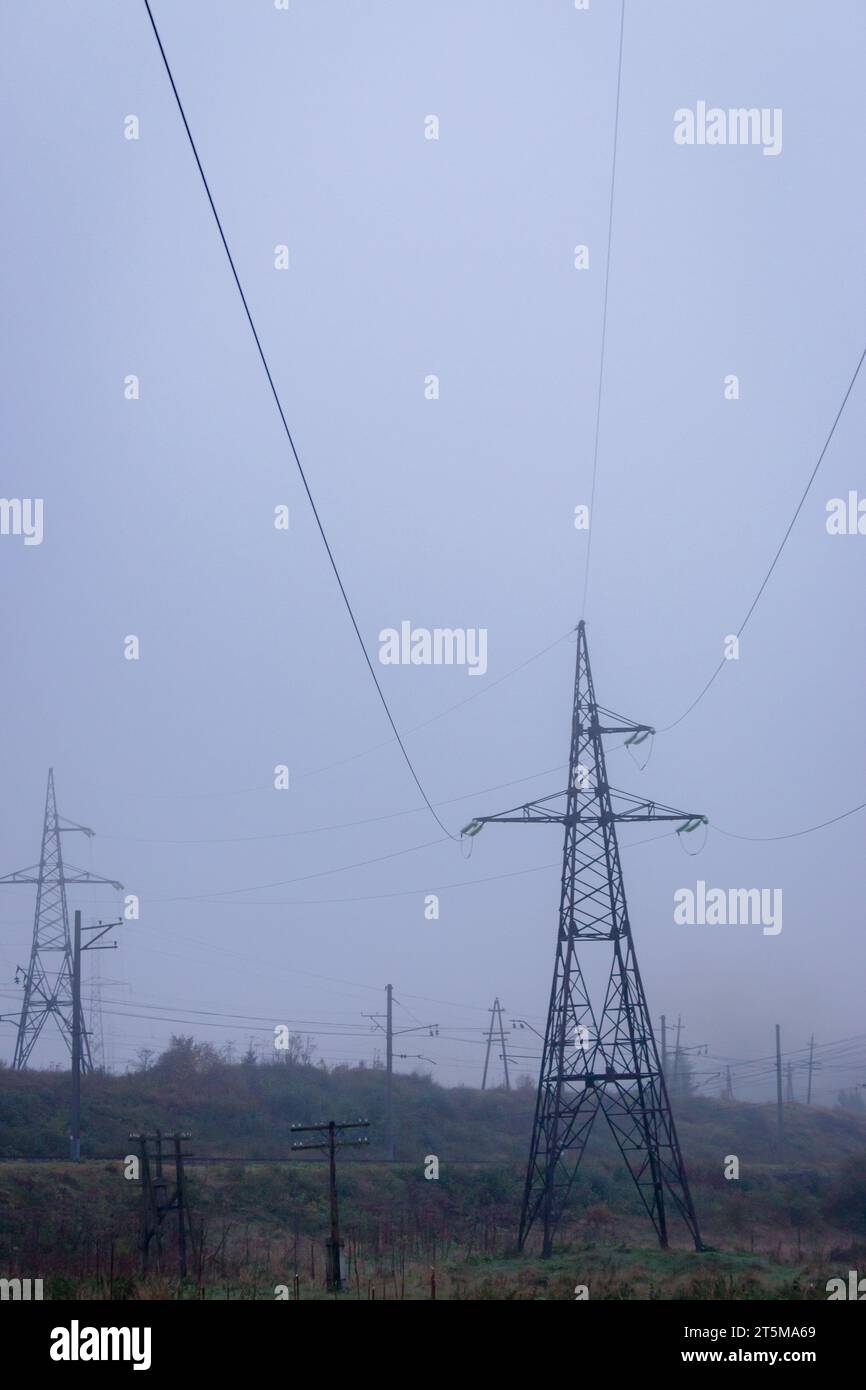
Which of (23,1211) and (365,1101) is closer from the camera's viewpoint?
(23,1211)

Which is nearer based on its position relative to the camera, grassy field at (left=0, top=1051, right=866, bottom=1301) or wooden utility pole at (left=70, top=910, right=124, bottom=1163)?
grassy field at (left=0, top=1051, right=866, bottom=1301)

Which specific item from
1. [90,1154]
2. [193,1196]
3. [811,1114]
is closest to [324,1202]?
[193,1196]

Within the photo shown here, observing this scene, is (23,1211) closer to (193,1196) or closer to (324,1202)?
(193,1196)

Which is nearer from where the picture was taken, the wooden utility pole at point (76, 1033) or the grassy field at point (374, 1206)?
the grassy field at point (374, 1206)
